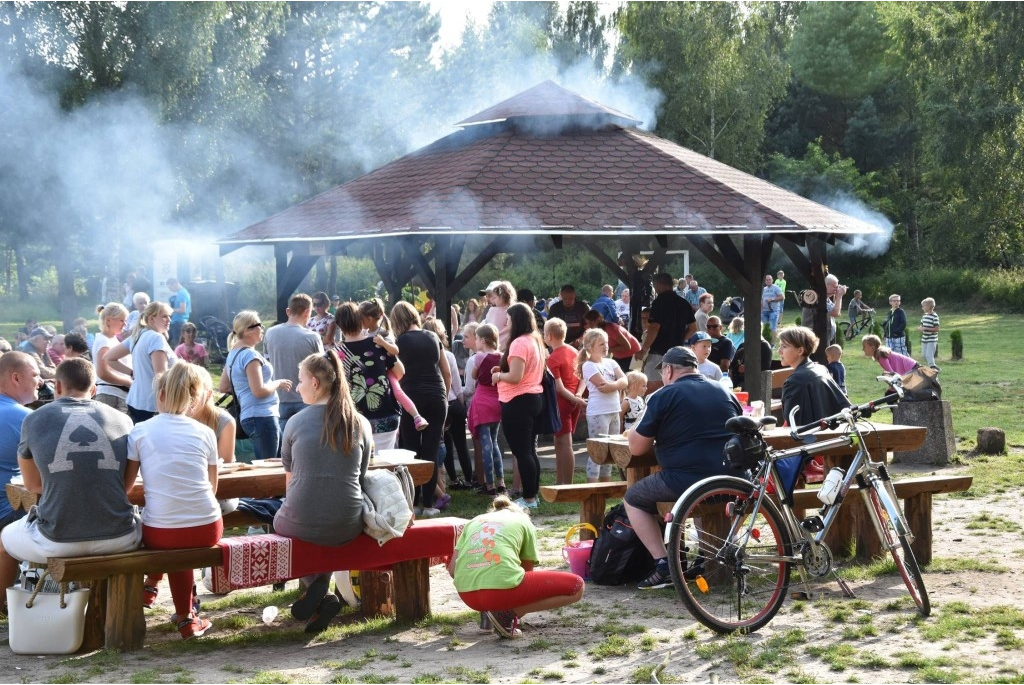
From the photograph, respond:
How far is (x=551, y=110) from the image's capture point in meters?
14.8

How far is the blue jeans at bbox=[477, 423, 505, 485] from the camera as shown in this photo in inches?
386

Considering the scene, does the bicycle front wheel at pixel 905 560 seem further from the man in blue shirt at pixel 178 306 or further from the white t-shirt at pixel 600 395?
the man in blue shirt at pixel 178 306

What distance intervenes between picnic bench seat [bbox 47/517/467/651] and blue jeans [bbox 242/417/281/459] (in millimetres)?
2444

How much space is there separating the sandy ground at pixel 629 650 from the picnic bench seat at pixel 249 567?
17cm

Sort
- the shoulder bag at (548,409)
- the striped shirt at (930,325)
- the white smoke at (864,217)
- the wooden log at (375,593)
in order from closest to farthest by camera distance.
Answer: the wooden log at (375,593)
the shoulder bag at (548,409)
the striped shirt at (930,325)
the white smoke at (864,217)

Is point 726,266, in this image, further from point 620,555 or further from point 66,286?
point 66,286

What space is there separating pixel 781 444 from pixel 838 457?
1.48 ft

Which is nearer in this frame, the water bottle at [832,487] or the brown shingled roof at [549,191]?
the water bottle at [832,487]

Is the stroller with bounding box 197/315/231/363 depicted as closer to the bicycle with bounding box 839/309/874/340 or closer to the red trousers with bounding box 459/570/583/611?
A: the bicycle with bounding box 839/309/874/340

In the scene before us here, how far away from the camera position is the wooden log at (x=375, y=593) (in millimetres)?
6234

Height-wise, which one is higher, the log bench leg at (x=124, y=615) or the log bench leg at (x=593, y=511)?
the log bench leg at (x=593, y=511)

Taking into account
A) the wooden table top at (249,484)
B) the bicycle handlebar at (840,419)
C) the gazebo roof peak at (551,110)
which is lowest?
the wooden table top at (249,484)

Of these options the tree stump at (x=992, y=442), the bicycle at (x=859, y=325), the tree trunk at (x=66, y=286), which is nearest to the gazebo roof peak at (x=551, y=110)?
the tree stump at (x=992, y=442)

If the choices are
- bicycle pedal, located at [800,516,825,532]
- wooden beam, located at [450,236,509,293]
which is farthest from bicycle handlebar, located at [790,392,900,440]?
wooden beam, located at [450,236,509,293]
